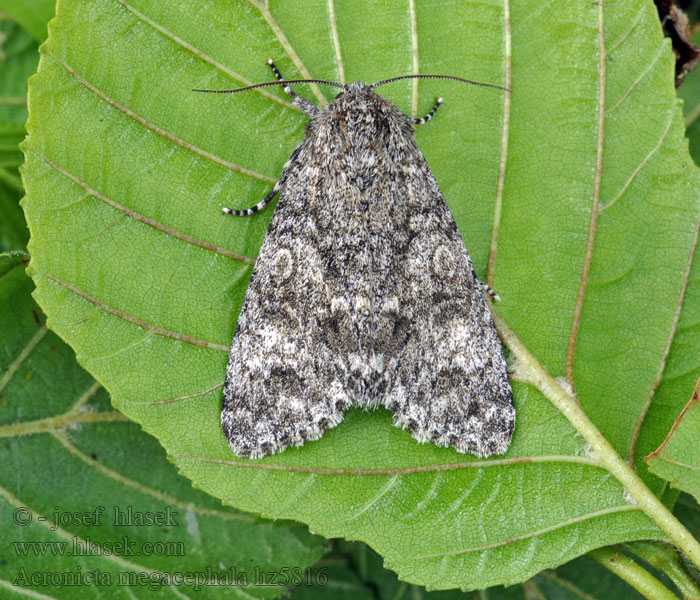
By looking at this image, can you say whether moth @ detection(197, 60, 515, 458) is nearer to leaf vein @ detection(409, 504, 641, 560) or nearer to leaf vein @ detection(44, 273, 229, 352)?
leaf vein @ detection(44, 273, 229, 352)

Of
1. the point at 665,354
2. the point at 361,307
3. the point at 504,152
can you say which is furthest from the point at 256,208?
the point at 665,354

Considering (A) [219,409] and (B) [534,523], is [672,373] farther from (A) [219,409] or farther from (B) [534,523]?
(A) [219,409]

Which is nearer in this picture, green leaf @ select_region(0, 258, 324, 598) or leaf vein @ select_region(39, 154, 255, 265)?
leaf vein @ select_region(39, 154, 255, 265)

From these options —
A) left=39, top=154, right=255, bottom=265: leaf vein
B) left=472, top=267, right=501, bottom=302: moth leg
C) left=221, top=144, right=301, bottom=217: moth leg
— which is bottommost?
left=472, top=267, right=501, bottom=302: moth leg

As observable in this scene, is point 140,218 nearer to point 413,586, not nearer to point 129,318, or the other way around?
point 129,318

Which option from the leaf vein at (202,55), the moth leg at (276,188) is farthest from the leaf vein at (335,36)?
the moth leg at (276,188)

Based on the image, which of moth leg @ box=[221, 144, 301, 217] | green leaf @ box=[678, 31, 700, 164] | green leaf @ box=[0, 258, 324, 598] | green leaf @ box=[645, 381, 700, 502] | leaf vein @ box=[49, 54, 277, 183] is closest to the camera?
green leaf @ box=[645, 381, 700, 502]

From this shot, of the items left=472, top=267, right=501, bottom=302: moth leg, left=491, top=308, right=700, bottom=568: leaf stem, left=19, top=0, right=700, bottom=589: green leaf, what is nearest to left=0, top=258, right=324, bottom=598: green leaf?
left=19, top=0, right=700, bottom=589: green leaf
